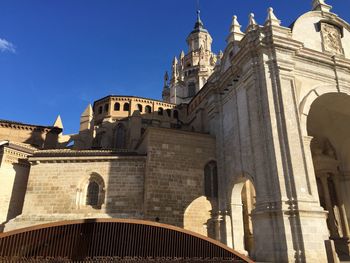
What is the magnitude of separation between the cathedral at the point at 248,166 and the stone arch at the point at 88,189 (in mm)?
62

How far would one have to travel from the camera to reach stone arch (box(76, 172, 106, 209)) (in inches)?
695

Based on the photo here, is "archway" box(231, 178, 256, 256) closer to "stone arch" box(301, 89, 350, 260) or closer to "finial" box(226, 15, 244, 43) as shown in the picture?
"stone arch" box(301, 89, 350, 260)

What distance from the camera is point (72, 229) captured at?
24.9 feet

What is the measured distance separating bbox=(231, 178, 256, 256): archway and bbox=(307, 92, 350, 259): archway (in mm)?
6176

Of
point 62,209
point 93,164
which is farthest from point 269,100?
point 62,209

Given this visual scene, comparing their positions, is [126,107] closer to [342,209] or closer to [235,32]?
[235,32]

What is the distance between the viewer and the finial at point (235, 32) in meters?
21.7

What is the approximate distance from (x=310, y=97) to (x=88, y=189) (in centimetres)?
1419

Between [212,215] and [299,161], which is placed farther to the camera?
[212,215]

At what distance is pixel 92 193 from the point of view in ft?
59.3

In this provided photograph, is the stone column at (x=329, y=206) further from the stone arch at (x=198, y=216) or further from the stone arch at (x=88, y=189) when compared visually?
the stone arch at (x=88, y=189)

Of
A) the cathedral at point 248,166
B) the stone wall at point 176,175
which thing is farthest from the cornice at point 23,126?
the stone wall at point 176,175

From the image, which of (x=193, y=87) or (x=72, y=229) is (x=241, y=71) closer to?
(x=72, y=229)

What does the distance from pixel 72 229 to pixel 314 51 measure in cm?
1658
